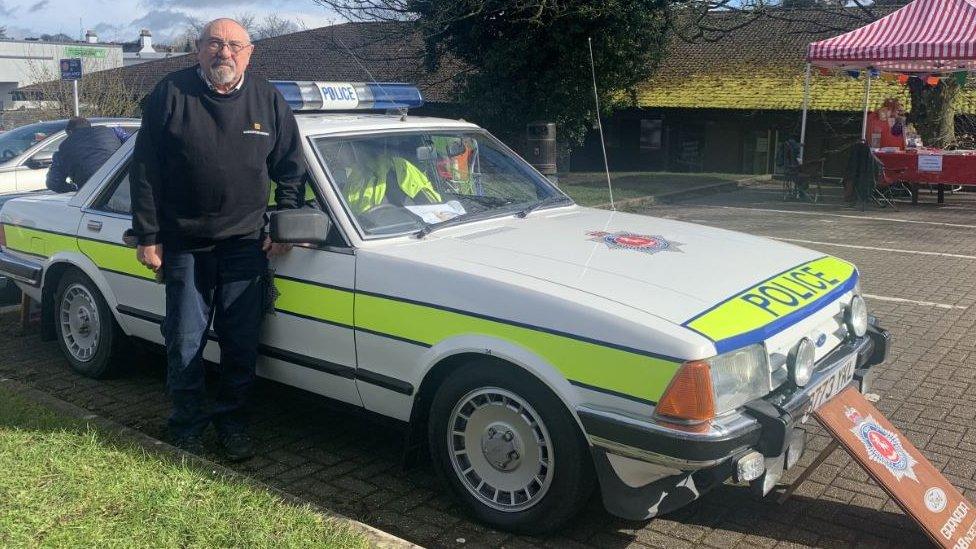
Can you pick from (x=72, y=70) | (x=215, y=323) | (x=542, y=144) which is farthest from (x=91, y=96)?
(x=215, y=323)

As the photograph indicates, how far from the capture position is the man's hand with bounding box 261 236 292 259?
4.31m

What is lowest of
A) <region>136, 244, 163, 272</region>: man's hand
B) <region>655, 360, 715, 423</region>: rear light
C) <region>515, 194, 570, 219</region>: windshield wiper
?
<region>655, 360, 715, 423</region>: rear light

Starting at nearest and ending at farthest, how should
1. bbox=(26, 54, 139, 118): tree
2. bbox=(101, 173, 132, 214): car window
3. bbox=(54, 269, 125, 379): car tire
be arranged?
bbox=(101, 173, 132, 214): car window → bbox=(54, 269, 125, 379): car tire → bbox=(26, 54, 139, 118): tree

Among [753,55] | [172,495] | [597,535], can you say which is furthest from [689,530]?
[753,55]

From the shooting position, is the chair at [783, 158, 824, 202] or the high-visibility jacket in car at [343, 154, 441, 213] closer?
the high-visibility jacket in car at [343, 154, 441, 213]

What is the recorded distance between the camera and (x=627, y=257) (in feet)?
13.2

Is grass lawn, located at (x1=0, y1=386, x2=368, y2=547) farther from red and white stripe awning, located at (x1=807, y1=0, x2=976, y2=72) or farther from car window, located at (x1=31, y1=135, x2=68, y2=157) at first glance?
red and white stripe awning, located at (x1=807, y1=0, x2=976, y2=72)

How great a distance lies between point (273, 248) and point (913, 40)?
1364 cm

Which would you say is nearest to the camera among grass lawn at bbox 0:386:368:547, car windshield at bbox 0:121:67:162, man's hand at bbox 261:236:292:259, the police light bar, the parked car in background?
grass lawn at bbox 0:386:368:547

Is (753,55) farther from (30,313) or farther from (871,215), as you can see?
(30,313)

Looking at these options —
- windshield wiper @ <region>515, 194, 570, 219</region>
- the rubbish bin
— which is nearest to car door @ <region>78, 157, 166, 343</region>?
windshield wiper @ <region>515, 194, 570, 219</region>

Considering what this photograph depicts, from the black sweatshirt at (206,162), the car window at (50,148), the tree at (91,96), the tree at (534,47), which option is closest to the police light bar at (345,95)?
the black sweatshirt at (206,162)

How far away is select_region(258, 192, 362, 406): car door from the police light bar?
91 centimetres

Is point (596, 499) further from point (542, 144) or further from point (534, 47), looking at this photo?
point (534, 47)
